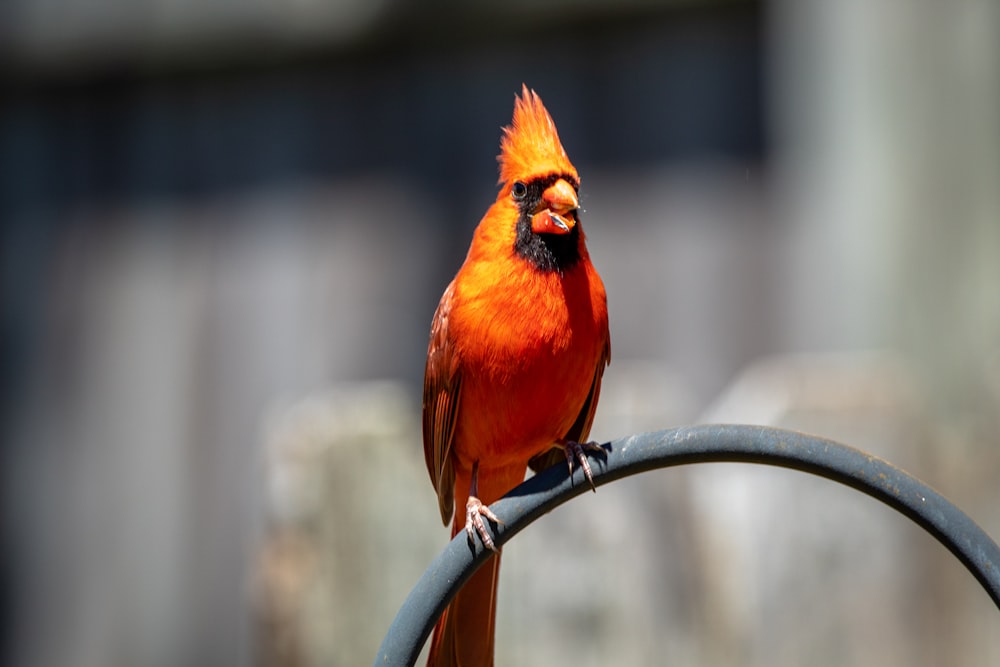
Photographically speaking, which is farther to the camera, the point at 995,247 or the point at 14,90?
the point at 14,90

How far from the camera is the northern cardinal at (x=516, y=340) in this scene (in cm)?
200

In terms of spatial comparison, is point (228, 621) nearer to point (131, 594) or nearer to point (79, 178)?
point (131, 594)

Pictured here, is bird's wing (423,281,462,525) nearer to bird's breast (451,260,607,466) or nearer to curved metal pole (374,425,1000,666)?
bird's breast (451,260,607,466)

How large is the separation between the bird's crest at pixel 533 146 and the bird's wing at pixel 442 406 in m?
0.25

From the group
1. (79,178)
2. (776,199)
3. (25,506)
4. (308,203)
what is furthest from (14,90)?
(776,199)

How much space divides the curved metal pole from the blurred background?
25.3 inches

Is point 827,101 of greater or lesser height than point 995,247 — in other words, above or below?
above

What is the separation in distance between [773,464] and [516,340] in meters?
0.57

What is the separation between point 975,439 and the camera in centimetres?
219

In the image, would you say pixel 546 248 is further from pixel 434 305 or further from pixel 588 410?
pixel 434 305

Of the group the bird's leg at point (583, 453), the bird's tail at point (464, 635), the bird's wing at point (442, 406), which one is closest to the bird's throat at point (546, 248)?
the bird's wing at point (442, 406)

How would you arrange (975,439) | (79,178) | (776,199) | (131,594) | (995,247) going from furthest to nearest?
(79,178) < (131,594) < (776,199) < (995,247) < (975,439)

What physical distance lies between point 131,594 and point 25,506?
0.36 meters

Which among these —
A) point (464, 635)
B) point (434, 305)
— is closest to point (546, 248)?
point (464, 635)
